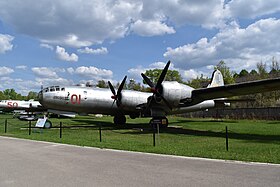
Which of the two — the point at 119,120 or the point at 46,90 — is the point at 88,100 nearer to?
the point at 46,90

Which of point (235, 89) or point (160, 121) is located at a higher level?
point (235, 89)

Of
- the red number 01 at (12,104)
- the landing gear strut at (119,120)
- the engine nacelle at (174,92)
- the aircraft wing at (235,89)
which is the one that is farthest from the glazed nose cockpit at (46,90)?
the red number 01 at (12,104)

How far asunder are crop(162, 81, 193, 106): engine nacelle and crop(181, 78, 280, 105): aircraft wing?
356 mm

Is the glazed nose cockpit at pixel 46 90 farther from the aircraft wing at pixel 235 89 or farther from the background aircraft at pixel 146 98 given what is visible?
the aircraft wing at pixel 235 89

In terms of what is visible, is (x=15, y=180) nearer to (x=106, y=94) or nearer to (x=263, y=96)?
(x=106, y=94)

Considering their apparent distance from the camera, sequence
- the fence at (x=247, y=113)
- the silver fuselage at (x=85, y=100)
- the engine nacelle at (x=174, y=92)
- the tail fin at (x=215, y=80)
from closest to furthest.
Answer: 1. the engine nacelle at (x=174, y=92)
2. the silver fuselage at (x=85, y=100)
3. the tail fin at (x=215, y=80)
4. the fence at (x=247, y=113)

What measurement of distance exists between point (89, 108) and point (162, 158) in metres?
15.3

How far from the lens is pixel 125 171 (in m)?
7.43

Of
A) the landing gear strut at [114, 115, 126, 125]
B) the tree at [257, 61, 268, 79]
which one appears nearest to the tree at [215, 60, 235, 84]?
the tree at [257, 61, 268, 79]

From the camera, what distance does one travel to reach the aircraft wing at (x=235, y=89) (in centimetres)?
1603

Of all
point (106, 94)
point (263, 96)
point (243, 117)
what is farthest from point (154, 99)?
point (263, 96)

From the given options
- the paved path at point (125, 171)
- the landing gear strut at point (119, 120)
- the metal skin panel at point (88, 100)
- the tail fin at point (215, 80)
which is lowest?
the paved path at point (125, 171)

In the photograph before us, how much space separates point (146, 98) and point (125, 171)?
51.7 feet

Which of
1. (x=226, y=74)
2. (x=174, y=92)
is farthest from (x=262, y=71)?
(x=174, y=92)
